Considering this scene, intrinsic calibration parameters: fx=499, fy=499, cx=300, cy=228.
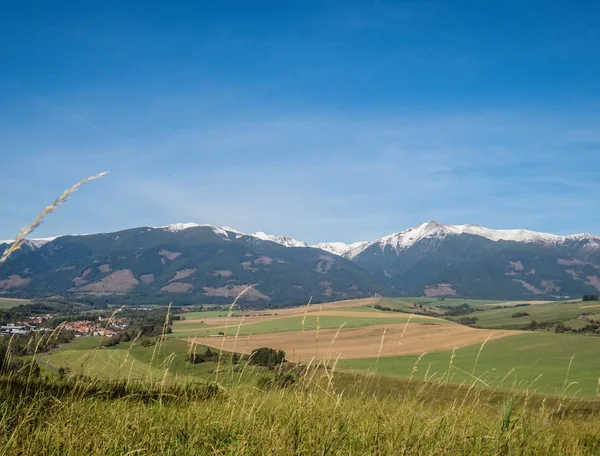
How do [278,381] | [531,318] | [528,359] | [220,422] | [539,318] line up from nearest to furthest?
[220,422], [278,381], [528,359], [539,318], [531,318]

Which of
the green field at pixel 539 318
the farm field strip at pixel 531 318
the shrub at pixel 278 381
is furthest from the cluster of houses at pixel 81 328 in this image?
the farm field strip at pixel 531 318

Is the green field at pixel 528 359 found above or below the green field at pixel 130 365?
below

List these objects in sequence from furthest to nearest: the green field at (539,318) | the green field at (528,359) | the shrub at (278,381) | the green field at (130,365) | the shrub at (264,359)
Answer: the green field at (539,318), the green field at (528,359), the shrub at (264,359), the shrub at (278,381), the green field at (130,365)

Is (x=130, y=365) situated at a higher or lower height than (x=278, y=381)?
higher

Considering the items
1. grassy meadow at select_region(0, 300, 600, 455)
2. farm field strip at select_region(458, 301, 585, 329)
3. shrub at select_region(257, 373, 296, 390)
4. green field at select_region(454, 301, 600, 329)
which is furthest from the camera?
farm field strip at select_region(458, 301, 585, 329)

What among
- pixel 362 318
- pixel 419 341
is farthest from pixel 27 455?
pixel 362 318

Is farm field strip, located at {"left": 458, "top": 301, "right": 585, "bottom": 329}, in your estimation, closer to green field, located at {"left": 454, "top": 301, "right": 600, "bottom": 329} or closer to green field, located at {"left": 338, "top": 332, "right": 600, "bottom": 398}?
green field, located at {"left": 454, "top": 301, "right": 600, "bottom": 329}

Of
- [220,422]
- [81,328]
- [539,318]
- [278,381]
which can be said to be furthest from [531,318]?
[220,422]

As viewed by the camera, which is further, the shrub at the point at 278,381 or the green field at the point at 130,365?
the shrub at the point at 278,381

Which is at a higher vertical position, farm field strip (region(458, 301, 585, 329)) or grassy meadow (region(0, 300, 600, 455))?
grassy meadow (region(0, 300, 600, 455))

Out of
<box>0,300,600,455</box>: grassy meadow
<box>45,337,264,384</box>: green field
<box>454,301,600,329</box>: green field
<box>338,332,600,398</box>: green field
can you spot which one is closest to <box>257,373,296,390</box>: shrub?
<box>0,300,600,455</box>: grassy meadow

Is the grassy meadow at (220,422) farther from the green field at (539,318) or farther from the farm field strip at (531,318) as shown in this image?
the farm field strip at (531,318)

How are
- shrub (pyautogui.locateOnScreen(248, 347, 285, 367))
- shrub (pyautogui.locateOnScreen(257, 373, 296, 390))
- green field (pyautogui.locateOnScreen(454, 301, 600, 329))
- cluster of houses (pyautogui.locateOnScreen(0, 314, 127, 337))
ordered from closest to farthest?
1. cluster of houses (pyautogui.locateOnScreen(0, 314, 127, 337))
2. shrub (pyautogui.locateOnScreen(257, 373, 296, 390))
3. shrub (pyautogui.locateOnScreen(248, 347, 285, 367))
4. green field (pyautogui.locateOnScreen(454, 301, 600, 329))

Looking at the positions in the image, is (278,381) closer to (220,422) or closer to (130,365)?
(130,365)
